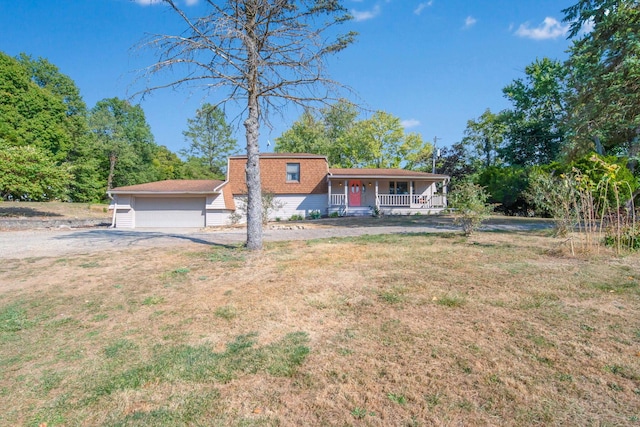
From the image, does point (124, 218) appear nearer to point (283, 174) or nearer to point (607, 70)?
point (283, 174)

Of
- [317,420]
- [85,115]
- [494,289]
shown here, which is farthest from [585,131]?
[85,115]

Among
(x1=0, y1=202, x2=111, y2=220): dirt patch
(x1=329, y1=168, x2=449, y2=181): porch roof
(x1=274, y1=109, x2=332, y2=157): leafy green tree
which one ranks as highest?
(x1=274, y1=109, x2=332, y2=157): leafy green tree

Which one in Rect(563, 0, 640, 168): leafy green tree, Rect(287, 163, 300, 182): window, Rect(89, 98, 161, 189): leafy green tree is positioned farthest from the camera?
Rect(89, 98, 161, 189): leafy green tree

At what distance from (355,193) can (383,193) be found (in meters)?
2.33

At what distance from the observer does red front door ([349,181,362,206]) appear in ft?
75.0

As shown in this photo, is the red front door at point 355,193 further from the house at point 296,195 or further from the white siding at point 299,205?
the white siding at point 299,205

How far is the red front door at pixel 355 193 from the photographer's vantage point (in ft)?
75.0

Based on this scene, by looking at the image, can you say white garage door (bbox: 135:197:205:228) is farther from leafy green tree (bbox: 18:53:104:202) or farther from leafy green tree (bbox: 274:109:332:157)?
leafy green tree (bbox: 274:109:332:157)

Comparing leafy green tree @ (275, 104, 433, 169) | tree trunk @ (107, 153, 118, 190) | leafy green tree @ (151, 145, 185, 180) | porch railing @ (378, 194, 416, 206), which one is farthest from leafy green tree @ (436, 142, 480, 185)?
tree trunk @ (107, 153, 118, 190)

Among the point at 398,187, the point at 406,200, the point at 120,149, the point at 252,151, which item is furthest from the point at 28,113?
the point at 406,200

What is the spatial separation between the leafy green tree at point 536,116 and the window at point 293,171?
64.5 feet

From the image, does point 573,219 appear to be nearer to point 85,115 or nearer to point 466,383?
point 466,383

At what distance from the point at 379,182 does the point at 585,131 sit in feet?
41.3

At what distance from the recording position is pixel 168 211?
62.8 ft
